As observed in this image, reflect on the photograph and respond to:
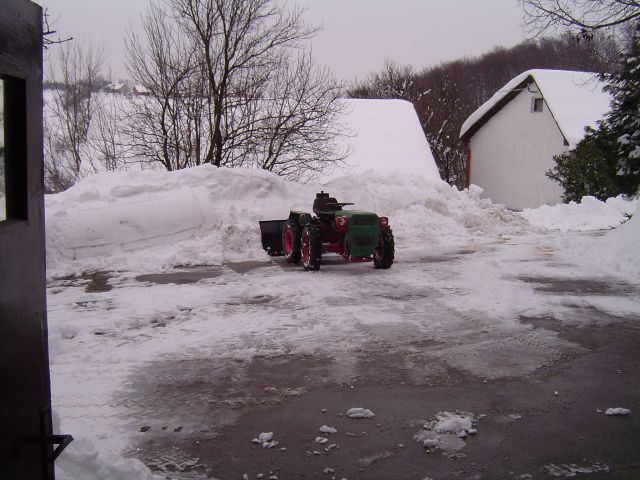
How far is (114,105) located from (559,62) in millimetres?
50562

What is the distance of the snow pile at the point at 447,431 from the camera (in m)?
3.98

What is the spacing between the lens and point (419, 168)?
2328 cm

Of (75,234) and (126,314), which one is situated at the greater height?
(75,234)

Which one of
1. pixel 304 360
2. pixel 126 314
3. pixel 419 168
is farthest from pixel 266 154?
pixel 304 360

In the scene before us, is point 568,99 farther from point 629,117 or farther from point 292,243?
point 292,243

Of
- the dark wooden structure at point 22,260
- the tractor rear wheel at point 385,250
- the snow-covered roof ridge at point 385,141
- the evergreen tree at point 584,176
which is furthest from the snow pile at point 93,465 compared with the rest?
the evergreen tree at point 584,176

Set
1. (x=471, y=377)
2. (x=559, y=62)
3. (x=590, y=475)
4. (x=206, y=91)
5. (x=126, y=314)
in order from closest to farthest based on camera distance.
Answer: (x=590, y=475), (x=471, y=377), (x=126, y=314), (x=206, y=91), (x=559, y=62)

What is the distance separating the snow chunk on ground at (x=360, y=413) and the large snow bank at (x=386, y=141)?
1725 centimetres

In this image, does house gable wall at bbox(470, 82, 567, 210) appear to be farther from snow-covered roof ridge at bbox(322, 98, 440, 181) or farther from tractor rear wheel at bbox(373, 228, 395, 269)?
tractor rear wheel at bbox(373, 228, 395, 269)

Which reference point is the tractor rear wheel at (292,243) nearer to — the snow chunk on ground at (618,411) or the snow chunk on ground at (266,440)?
the snow chunk on ground at (266,440)

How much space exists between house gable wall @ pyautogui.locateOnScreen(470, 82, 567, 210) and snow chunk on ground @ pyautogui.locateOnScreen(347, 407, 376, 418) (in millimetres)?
24401

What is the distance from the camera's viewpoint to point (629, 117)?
525 inches

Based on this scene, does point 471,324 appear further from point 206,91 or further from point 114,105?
point 114,105

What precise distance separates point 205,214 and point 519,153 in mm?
21776
